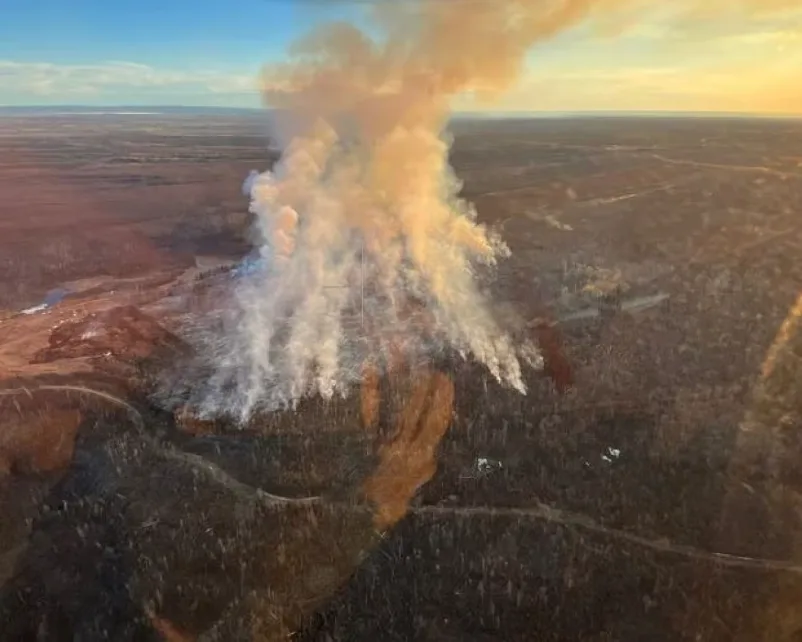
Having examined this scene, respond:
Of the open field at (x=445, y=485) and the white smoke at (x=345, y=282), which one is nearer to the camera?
the open field at (x=445, y=485)

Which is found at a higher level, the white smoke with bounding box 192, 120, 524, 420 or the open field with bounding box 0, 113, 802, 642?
the white smoke with bounding box 192, 120, 524, 420

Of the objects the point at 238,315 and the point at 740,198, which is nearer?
the point at 238,315

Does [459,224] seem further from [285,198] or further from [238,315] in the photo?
[238,315]

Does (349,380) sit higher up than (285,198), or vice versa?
(285,198)

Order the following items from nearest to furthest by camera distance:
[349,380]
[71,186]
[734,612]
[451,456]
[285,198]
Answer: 1. [734,612]
2. [451,456]
3. [349,380]
4. [285,198]
5. [71,186]

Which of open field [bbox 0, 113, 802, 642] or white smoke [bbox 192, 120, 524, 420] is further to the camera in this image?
white smoke [bbox 192, 120, 524, 420]

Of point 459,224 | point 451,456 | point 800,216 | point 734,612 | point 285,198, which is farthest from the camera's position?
point 800,216

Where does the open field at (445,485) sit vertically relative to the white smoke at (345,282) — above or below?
below

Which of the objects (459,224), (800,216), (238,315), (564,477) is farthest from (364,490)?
(800,216)
